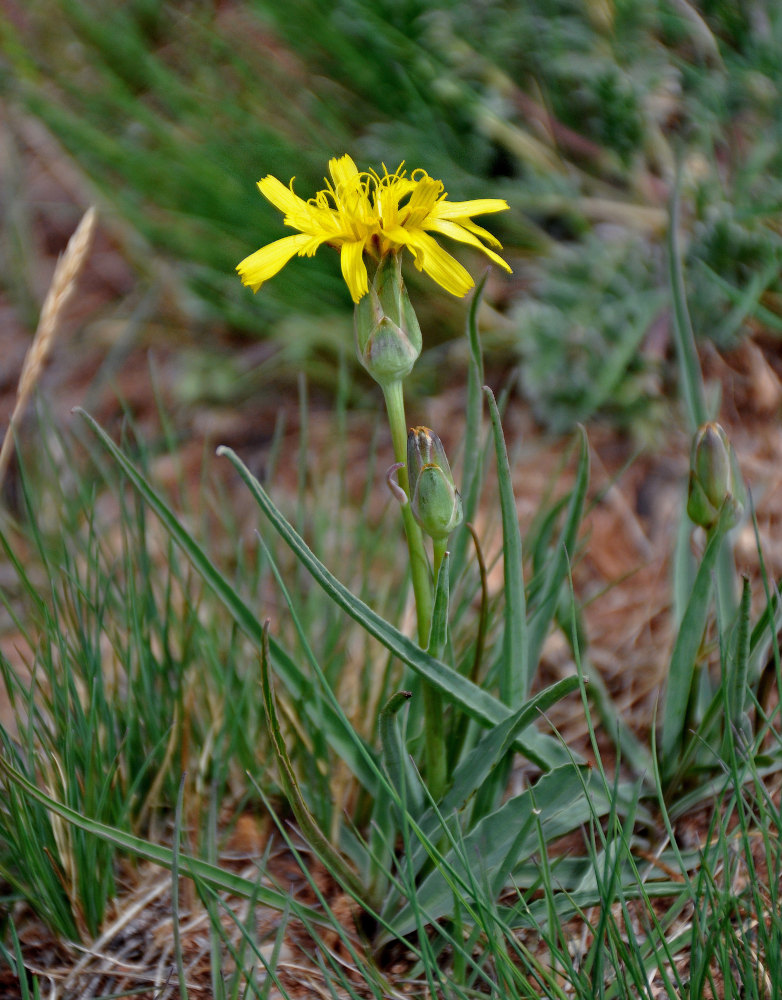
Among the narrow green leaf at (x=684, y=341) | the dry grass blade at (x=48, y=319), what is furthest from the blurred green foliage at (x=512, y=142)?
the dry grass blade at (x=48, y=319)

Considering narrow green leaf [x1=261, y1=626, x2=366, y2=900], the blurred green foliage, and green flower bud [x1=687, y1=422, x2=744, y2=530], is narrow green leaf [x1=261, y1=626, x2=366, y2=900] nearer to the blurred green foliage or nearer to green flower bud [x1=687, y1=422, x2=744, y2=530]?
green flower bud [x1=687, y1=422, x2=744, y2=530]

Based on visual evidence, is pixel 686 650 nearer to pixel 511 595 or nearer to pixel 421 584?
pixel 511 595

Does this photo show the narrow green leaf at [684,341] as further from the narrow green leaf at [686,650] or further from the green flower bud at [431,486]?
the green flower bud at [431,486]

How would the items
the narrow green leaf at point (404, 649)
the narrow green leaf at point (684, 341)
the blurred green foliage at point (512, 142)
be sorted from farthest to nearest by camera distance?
1. the blurred green foliage at point (512, 142)
2. the narrow green leaf at point (684, 341)
3. the narrow green leaf at point (404, 649)

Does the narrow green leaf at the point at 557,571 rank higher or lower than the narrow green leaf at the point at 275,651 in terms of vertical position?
higher

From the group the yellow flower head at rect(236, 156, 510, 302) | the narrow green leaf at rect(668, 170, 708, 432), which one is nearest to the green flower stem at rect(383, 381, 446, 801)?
the yellow flower head at rect(236, 156, 510, 302)

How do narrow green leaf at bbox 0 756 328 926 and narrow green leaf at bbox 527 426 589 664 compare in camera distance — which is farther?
narrow green leaf at bbox 527 426 589 664
